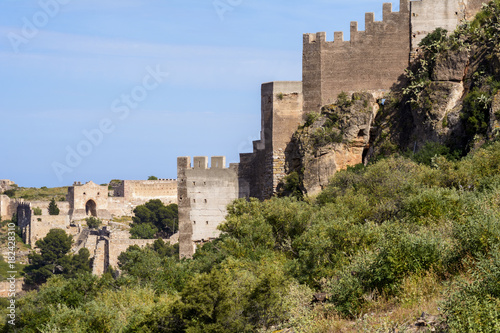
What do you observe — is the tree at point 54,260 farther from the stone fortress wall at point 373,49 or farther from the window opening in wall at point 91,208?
the stone fortress wall at point 373,49

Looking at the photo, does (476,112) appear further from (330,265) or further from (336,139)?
(330,265)

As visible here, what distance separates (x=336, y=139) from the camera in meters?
32.9

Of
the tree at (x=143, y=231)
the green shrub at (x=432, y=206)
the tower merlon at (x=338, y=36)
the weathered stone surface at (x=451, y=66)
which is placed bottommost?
the tree at (x=143, y=231)

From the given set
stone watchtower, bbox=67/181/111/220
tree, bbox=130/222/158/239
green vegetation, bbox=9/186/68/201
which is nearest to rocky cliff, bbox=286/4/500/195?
tree, bbox=130/222/158/239

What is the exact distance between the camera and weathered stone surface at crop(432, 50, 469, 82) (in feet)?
101

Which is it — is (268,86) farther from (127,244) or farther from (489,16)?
(127,244)

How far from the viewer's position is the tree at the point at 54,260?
201 ft

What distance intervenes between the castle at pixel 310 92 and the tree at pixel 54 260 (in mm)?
26728

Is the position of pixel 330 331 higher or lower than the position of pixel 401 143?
lower

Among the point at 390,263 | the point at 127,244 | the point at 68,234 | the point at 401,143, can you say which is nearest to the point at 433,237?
the point at 390,263

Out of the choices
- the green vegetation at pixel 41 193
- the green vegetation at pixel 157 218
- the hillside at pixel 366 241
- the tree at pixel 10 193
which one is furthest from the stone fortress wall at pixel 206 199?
the tree at pixel 10 193

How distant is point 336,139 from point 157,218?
5165 centimetres

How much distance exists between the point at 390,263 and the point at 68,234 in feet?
201

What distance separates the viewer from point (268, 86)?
34.2 m
